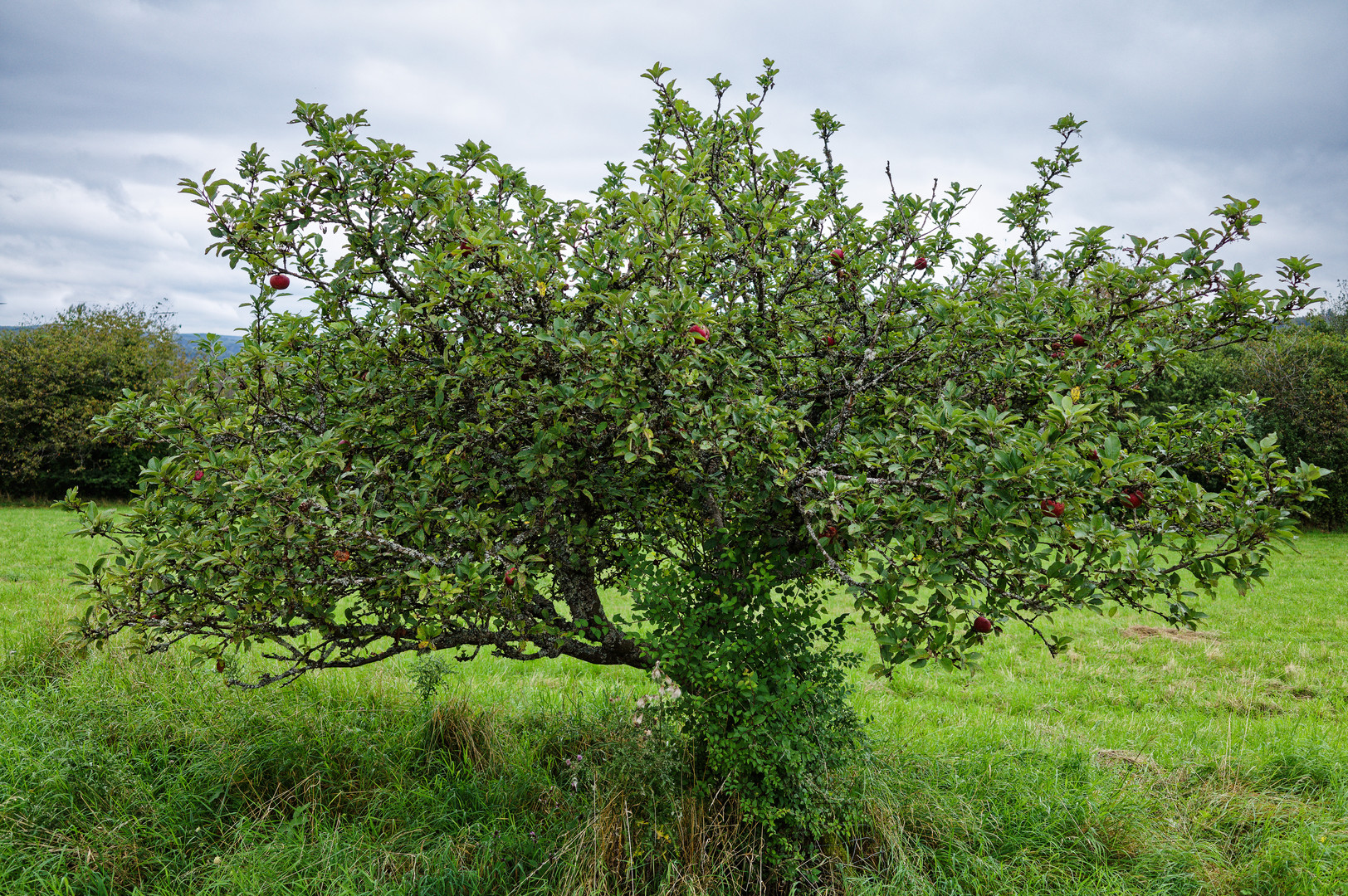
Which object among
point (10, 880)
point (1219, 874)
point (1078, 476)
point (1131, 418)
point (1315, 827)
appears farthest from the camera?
point (1315, 827)

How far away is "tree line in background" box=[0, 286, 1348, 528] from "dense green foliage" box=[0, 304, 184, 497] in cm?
3

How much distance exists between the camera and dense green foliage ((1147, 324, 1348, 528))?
2131 centimetres

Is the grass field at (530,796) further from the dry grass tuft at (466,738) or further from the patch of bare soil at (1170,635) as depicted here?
the patch of bare soil at (1170,635)

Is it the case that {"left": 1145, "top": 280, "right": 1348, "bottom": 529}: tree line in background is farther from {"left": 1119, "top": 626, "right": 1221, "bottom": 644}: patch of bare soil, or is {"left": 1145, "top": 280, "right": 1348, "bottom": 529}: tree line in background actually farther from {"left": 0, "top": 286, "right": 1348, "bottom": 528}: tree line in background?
{"left": 1119, "top": 626, "right": 1221, "bottom": 644}: patch of bare soil

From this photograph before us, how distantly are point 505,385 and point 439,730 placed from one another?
2769 millimetres

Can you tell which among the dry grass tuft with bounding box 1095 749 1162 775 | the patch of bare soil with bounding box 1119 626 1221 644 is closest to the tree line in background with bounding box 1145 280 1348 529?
the patch of bare soil with bounding box 1119 626 1221 644

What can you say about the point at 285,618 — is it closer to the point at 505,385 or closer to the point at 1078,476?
the point at 505,385

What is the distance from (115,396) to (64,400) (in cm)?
197

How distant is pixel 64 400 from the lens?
22.8m

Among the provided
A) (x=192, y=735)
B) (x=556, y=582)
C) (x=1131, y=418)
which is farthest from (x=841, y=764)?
(x=192, y=735)

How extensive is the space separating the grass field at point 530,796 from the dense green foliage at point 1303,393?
19282 mm

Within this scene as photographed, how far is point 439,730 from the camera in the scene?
496 centimetres

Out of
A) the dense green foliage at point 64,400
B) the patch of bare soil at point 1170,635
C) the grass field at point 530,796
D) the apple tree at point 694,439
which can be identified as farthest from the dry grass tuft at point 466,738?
the dense green foliage at point 64,400

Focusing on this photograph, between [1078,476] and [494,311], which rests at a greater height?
[494,311]
